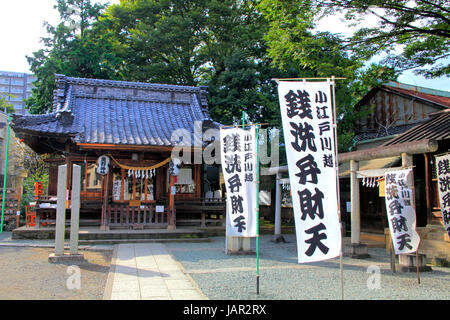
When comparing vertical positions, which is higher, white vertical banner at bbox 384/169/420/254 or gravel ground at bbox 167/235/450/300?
white vertical banner at bbox 384/169/420/254

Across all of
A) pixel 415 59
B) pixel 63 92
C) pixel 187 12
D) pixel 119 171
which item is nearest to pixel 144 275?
pixel 119 171

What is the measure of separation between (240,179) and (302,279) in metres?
2.60

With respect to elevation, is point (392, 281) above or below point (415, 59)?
below

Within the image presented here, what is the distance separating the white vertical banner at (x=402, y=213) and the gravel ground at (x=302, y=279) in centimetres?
70

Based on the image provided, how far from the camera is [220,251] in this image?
11.1 meters

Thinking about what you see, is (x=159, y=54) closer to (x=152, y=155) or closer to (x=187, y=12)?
(x=187, y=12)

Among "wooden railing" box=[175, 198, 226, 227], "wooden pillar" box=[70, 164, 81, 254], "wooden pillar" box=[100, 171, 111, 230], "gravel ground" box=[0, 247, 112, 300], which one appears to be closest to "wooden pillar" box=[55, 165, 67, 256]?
"wooden pillar" box=[70, 164, 81, 254]

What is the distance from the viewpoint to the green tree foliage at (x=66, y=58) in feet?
70.5

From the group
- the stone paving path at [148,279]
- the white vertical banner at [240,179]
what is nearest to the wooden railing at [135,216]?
the stone paving path at [148,279]

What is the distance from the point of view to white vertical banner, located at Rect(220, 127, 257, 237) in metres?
8.05

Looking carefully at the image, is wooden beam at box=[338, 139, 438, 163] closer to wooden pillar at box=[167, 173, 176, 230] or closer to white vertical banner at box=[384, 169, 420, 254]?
white vertical banner at box=[384, 169, 420, 254]

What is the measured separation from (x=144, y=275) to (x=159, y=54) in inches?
749

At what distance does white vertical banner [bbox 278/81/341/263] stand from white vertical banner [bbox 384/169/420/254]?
3054 mm

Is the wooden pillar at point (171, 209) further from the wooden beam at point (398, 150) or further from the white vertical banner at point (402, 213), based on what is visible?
the white vertical banner at point (402, 213)
